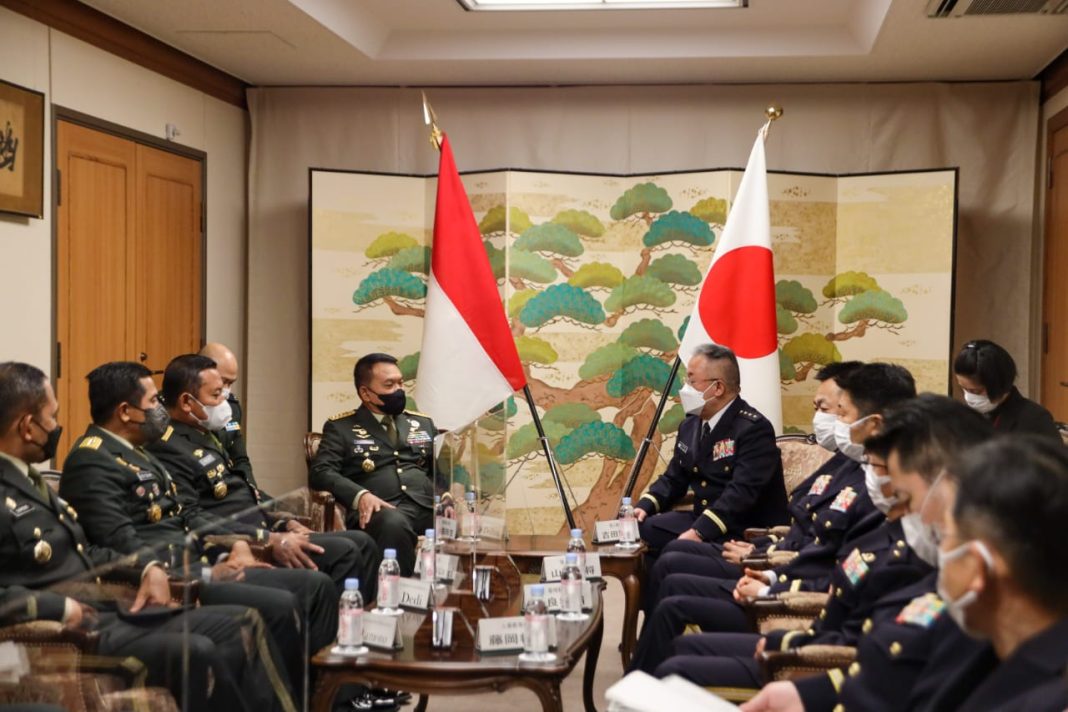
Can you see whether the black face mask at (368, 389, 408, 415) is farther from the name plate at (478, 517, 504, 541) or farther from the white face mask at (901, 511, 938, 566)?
the white face mask at (901, 511, 938, 566)

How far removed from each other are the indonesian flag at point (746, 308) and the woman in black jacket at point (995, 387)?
1.15m

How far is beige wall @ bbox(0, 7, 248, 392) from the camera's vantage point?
16.4 feet

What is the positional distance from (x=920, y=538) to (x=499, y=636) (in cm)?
119

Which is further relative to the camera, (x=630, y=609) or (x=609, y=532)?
(x=609, y=532)

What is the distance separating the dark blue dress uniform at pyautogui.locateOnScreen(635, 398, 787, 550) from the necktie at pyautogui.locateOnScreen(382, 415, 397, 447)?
3.65ft

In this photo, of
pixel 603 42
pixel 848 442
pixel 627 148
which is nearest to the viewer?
pixel 848 442

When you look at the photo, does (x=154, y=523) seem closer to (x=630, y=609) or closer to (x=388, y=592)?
(x=388, y=592)

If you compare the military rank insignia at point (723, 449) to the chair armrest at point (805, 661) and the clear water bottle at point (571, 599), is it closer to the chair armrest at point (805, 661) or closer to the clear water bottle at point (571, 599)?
the clear water bottle at point (571, 599)

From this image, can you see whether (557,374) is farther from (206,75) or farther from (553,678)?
(553,678)

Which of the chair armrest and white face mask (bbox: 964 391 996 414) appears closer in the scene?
the chair armrest

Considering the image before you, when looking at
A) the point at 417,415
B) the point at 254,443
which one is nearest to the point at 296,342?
the point at 254,443

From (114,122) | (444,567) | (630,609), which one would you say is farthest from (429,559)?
(114,122)

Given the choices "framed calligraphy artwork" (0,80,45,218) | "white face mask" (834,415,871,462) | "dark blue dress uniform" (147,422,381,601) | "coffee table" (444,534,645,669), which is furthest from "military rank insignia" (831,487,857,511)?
"framed calligraphy artwork" (0,80,45,218)

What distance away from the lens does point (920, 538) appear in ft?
7.47
